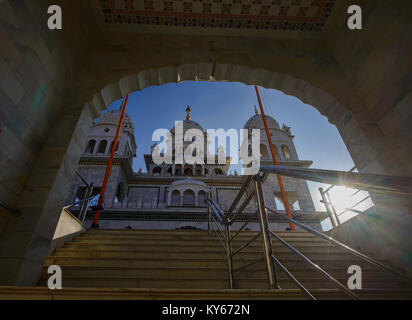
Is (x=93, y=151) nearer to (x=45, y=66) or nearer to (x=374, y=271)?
(x=45, y=66)

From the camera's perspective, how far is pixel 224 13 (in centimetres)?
404

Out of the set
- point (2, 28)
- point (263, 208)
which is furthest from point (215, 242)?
point (2, 28)

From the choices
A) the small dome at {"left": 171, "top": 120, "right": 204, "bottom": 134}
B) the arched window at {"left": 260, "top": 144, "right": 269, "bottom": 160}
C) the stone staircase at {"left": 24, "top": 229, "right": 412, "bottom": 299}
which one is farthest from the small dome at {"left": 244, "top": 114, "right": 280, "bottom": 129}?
the stone staircase at {"left": 24, "top": 229, "right": 412, "bottom": 299}

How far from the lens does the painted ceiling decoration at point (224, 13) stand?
3855 millimetres

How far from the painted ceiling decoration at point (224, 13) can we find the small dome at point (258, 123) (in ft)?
54.5

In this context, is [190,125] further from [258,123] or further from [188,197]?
[188,197]

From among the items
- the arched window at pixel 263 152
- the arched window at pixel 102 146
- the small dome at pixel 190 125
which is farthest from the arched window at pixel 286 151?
the arched window at pixel 102 146

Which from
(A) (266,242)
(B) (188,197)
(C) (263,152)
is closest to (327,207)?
(A) (266,242)

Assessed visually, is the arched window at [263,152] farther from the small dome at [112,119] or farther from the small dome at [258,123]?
the small dome at [112,119]

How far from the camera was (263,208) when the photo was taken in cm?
211

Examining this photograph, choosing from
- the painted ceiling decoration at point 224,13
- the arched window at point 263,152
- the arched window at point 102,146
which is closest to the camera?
the painted ceiling decoration at point 224,13

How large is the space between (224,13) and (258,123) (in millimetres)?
17443
